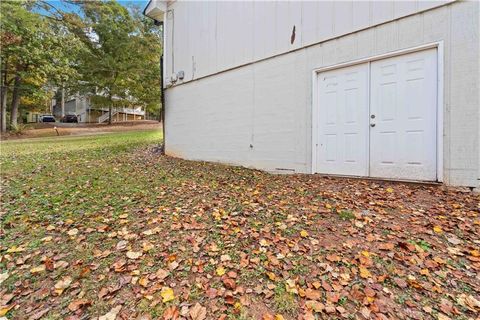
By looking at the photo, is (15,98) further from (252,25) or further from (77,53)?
(252,25)

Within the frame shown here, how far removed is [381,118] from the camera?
509cm

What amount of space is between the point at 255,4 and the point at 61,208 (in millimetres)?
6070

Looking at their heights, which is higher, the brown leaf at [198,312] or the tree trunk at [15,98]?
the tree trunk at [15,98]

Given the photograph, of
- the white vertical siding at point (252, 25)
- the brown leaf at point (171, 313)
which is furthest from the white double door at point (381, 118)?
the brown leaf at point (171, 313)

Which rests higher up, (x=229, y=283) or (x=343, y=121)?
(x=343, y=121)

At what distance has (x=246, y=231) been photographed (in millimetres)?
3242

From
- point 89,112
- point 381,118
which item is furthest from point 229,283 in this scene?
point 89,112

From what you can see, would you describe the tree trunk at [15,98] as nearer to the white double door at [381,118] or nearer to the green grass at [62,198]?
the green grass at [62,198]

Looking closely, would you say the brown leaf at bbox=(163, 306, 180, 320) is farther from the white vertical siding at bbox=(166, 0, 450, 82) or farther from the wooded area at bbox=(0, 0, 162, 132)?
the wooded area at bbox=(0, 0, 162, 132)

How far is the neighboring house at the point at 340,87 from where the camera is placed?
4.40 metres

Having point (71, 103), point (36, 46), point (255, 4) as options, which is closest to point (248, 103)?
point (255, 4)

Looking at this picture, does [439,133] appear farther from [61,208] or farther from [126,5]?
[126,5]

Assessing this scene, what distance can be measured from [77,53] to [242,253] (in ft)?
73.0

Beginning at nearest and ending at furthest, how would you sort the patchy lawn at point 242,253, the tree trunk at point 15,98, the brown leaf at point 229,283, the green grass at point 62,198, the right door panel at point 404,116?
the patchy lawn at point 242,253 → the brown leaf at point 229,283 → the green grass at point 62,198 → the right door panel at point 404,116 → the tree trunk at point 15,98
